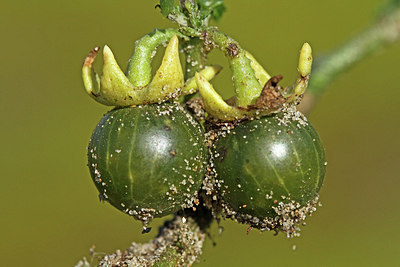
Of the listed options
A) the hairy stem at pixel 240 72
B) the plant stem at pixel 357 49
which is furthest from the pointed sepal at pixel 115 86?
the plant stem at pixel 357 49

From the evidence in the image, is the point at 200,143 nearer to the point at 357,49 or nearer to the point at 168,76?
the point at 168,76

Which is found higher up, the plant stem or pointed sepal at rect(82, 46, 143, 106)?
pointed sepal at rect(82, 46, 143, 106)

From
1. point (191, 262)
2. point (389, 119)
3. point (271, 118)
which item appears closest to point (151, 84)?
point (271, 118)

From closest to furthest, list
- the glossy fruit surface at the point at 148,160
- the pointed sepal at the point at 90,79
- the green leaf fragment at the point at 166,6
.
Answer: the glossy fruit surface at the point at 148,160 < the green leaf fragment at the point at 166,6 < the pointed sepal at the point at 90,79

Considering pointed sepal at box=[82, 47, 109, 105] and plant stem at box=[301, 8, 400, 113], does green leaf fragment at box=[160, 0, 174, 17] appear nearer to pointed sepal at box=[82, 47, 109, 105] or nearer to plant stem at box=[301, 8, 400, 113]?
pointed sepal at box=[82, 47, 109, 105]

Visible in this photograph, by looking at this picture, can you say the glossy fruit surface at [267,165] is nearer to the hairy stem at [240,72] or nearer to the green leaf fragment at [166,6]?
the hairy stem at [240,72]

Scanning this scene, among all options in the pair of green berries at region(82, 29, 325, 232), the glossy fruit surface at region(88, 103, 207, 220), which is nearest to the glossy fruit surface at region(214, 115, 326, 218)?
the pair of green berries at region(82, 29, 325, 232)

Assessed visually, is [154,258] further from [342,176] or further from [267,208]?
[342,176]

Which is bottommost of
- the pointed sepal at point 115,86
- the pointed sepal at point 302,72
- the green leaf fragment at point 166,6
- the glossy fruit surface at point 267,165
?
the glossy fruit surface at point 267,165
